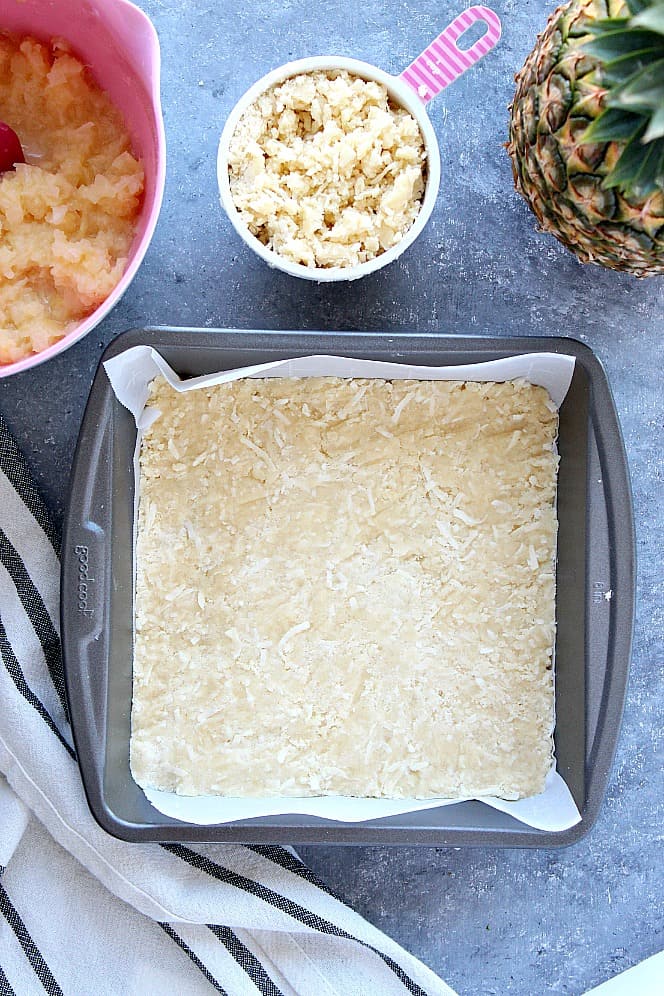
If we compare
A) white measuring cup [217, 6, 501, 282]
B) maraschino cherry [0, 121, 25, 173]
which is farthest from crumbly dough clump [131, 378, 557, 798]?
maraschino cherry [0, 121, 25, 173]

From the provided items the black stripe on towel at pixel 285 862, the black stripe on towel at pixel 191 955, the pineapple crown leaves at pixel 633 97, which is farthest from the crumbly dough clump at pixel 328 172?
the black stripe on towel at pixel 191 955

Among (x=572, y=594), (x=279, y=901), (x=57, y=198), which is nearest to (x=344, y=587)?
(x=572, y=594)

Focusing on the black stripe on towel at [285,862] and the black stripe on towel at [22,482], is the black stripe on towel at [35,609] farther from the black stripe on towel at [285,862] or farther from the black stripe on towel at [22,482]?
the black stripe on towel at [285,862]

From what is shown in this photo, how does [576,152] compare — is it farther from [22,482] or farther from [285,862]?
[285,862]

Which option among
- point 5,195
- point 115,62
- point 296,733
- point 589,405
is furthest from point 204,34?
point 296,733

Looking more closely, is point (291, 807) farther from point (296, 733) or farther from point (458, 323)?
point (458, 323)

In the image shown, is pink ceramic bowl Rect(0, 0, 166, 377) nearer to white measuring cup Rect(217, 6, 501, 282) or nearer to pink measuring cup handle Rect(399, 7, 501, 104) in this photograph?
white measuring cup Rect(217, 6, 501, 282)

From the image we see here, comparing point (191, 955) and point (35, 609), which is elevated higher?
point (35, 609)
